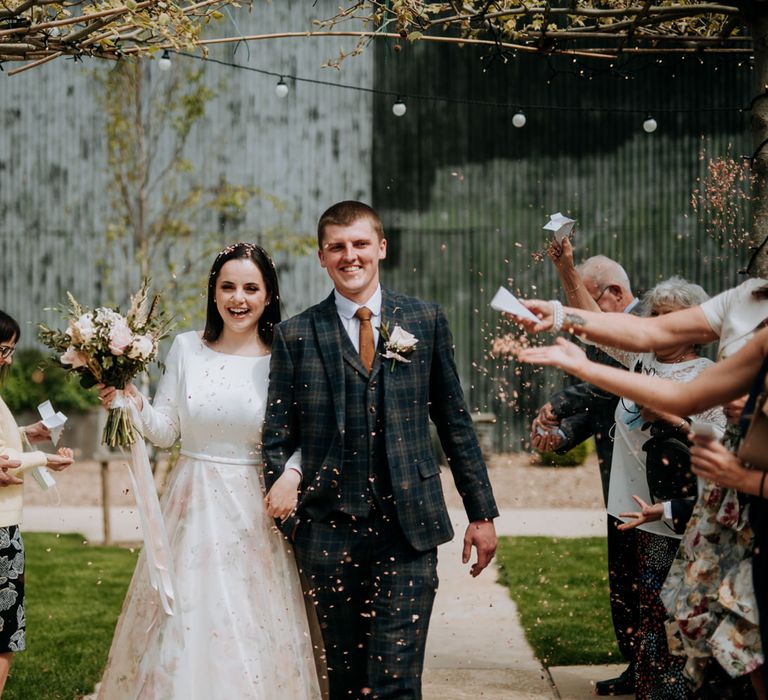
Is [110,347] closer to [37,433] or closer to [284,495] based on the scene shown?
[284,495]

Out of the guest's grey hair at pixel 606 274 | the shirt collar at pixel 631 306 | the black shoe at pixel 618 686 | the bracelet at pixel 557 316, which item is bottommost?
the black shoe at pixel 618 686

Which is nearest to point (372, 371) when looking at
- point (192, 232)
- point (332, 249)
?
point (332, 249)

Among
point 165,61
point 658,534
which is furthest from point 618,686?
point 165,61

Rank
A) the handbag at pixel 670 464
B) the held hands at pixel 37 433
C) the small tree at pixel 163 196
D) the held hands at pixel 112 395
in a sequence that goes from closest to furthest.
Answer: the held hands at pixel 112 395
the handbag at pixel 670 464
the held hands at pixel 37 433
the small tree at pixel 163 196

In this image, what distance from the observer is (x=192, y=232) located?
43.0 ft

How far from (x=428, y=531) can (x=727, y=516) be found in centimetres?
119

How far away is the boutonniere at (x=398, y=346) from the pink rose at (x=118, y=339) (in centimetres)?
90

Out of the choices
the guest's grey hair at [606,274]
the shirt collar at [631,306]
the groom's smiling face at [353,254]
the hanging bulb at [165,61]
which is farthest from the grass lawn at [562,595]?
the hanging bulb at [165,61]

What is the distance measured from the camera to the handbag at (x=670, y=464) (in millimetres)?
4098

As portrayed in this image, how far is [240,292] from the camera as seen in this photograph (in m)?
4.11

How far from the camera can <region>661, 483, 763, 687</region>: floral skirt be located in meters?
2.84

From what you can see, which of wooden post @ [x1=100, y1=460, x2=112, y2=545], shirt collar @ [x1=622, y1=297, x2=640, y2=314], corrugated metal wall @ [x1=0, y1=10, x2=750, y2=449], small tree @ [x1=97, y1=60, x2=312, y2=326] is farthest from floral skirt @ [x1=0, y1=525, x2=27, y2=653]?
corrugated metal wall @ [x1=0, y1=10, x2=750, y2=449]

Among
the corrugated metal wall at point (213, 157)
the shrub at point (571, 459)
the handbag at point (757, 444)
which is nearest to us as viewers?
the handbag at point (757, 444)

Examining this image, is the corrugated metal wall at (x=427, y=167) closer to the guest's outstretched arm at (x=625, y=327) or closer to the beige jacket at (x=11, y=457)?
the beige jacket at (x=11, y=457)
